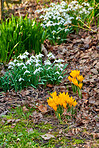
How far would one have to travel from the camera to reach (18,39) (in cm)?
425

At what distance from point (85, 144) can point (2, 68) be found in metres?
2.37

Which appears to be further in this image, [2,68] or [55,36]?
[55,36]

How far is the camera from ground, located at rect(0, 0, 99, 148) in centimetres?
234

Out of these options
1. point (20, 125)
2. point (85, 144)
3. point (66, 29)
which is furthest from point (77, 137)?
point (66, 29)

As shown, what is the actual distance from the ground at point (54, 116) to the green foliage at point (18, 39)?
0.83 meters

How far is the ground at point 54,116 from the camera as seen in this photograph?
234 cm

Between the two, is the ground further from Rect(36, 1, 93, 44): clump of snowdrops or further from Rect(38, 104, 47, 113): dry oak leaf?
Rect(36, 1, 93, 44): clump of snowdrops

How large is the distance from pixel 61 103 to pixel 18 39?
2.14 meters

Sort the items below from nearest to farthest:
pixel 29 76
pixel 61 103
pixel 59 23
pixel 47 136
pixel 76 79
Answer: pixel 47 136
pixel 61 103
pixel 76 79
pixel 29 76
pixel 59 23

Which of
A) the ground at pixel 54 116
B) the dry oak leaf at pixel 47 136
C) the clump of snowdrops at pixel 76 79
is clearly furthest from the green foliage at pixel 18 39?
the dry oak leaf at pixel 47 136

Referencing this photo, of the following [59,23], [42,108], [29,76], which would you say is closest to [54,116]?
[42,108]

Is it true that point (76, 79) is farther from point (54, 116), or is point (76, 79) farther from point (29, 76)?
point (29, 76)

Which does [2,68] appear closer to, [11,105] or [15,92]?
[15,92]

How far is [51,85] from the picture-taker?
3578 millimetres
